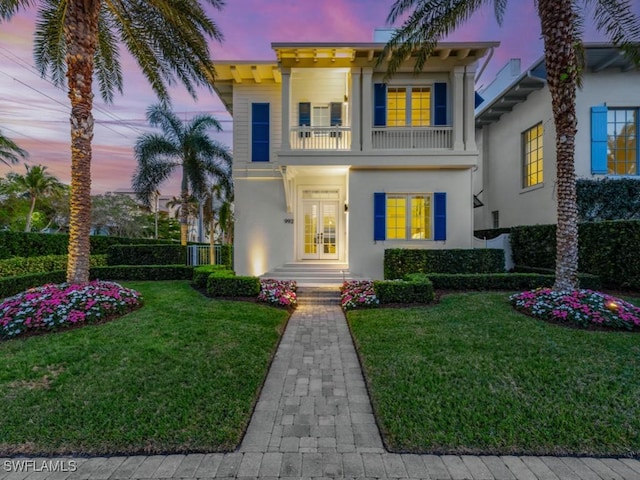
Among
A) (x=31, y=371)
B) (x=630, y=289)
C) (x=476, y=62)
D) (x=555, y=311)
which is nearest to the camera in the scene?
(x=31, y=371)

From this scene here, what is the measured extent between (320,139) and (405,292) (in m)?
5.98

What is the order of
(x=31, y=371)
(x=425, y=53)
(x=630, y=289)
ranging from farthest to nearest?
(x=425, y=53)
(x=630, y=289)
(x=31, y=371)

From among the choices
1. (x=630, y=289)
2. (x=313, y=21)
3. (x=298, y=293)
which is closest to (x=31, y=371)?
(x=298, y=293)

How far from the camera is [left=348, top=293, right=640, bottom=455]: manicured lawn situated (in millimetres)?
2652

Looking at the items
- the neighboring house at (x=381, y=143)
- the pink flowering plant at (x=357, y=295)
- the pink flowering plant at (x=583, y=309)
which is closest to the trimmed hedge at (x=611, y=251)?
the pink flowering plant at (x=583, y=309)

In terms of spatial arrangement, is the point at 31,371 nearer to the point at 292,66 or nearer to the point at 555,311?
the point at 555,311

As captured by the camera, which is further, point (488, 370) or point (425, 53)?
point (425, 53)

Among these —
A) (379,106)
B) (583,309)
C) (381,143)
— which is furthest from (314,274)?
(583,309)

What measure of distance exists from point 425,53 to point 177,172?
12616 millimetres

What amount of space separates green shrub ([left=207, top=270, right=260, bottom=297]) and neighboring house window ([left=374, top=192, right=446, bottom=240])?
4.42 m

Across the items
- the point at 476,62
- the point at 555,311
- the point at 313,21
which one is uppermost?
the point at 313,21

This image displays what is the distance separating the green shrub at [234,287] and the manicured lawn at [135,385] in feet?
6.35

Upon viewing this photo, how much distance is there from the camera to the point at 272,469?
238cm

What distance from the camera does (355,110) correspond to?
980 centimetres
